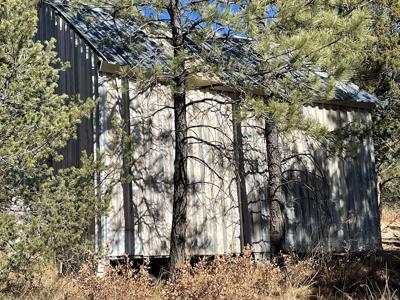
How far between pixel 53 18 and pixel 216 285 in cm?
709

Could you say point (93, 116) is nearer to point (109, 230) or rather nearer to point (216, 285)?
point (109, 230)

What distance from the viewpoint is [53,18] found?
11570 mm

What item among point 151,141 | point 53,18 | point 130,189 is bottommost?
point 130,189

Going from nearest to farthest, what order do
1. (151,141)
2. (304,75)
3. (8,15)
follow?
(8,15) → (304,75) → (151,141)

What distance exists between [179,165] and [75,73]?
10.2 ft

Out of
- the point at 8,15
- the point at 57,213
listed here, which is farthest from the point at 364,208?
the point at 8,15

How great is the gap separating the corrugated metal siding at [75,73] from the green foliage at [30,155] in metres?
3.06

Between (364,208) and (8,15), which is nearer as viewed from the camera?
(8,15)

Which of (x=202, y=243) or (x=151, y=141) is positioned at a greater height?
(x=151, y=141)

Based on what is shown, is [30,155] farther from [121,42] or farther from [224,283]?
[121,42]

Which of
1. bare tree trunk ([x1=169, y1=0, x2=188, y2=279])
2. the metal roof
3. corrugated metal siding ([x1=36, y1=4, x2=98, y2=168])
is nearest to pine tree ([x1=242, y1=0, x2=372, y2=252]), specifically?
the metal roof

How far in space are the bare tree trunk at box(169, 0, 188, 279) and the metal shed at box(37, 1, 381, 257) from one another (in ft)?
1.01

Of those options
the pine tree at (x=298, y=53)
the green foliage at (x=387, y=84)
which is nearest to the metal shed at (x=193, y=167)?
the pine tree at (x=298, y=53)

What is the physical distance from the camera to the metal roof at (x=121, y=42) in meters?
9.20
